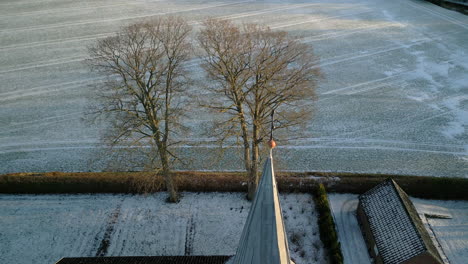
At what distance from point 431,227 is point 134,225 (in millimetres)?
16469

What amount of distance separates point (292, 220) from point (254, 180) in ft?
10.5

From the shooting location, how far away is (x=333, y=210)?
2275 centimetres

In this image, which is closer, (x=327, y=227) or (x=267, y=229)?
(x=267, y=229)

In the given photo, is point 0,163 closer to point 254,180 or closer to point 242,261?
point 254,180

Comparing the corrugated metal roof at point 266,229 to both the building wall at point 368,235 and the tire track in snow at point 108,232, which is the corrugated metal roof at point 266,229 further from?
the tire track in snow at point 108,232

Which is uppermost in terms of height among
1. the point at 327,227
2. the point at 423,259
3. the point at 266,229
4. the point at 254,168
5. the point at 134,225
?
the point at 266,229

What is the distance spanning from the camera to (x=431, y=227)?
70.4 ft

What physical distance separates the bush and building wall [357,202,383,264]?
1.62 meters

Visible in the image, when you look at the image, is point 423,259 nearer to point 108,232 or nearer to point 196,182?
point 196,182

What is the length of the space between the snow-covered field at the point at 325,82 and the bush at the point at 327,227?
330cm

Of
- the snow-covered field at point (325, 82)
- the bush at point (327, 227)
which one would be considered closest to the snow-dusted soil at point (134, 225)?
the bush at point (327, 227)

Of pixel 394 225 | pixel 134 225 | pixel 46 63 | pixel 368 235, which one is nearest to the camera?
pixel 394 225

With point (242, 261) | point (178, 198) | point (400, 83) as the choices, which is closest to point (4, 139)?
point (178, 198)

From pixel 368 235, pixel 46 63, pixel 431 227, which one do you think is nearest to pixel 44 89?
pixel 46 63
